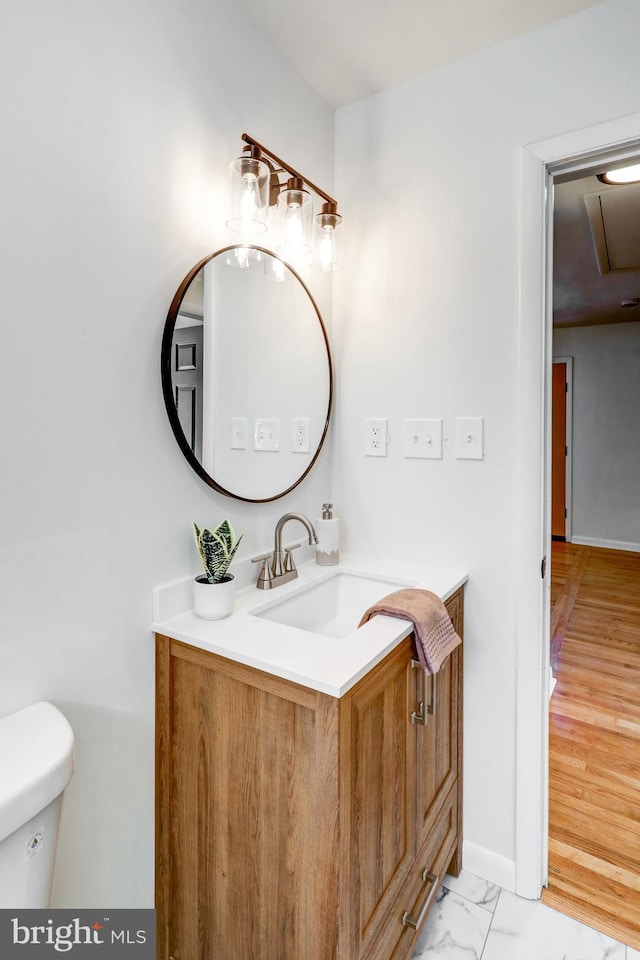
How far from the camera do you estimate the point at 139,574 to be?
1126mm

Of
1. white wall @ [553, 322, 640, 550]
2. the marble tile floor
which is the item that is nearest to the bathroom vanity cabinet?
the marble tile floor

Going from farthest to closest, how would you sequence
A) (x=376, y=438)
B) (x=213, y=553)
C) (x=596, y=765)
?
(x=596, y=765) < (x=376, y=438) < (x=213, y=553)

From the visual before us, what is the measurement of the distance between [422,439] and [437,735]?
2.80 ft

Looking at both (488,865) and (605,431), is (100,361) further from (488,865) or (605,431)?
(605,431)

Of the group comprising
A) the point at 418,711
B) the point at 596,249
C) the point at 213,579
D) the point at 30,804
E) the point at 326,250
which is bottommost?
the point at 418,711

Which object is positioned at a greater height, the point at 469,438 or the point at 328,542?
the point at 469,438

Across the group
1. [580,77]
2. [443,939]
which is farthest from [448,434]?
[443,939]

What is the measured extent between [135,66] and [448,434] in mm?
1191

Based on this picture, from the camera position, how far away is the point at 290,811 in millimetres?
964

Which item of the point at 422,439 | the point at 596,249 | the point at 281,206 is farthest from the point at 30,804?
the point at 596,249

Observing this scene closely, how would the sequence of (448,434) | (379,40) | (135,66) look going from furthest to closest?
(448,434)
(379,40)
(135,66)

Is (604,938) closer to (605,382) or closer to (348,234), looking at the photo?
(348,234)

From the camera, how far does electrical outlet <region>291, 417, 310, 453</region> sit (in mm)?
1567

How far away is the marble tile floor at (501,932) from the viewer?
1273 millimetres
